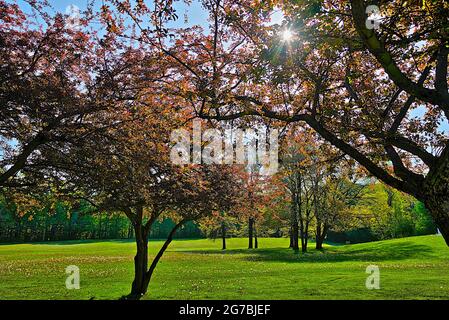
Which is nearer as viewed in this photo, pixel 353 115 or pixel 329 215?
pixel 353 115

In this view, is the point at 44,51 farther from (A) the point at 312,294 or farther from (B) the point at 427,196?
(A) the point at 312,294

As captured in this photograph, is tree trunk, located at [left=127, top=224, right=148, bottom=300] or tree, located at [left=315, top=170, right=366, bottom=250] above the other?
tree, located at [left=315, top=170, right=366, bottom=250]

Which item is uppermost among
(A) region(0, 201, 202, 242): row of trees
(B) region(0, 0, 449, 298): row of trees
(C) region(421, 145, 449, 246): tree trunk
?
(B) region(0, 0, 449, 298): row of trees

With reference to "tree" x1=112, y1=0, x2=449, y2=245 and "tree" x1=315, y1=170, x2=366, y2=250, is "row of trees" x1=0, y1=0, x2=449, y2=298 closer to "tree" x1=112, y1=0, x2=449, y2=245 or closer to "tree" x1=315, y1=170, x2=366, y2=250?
"tree" x1=112, y1=0, x2=449, y2=245

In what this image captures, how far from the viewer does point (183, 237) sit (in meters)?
103

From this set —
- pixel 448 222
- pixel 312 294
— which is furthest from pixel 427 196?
pixel 312 294

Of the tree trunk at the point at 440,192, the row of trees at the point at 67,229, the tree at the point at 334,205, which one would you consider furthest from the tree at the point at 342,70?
the row of trees at the point at 67,229

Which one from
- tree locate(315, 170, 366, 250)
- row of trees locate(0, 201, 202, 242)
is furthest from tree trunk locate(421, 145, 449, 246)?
row of trees locate(0, 201, 202, 242)

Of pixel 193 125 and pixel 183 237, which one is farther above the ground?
pixel 193 125

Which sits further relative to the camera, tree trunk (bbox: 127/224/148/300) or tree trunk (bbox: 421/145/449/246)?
tree trunk (bbox: 127/224/148/300)

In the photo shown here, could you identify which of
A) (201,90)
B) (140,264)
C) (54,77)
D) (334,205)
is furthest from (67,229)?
(201,90)

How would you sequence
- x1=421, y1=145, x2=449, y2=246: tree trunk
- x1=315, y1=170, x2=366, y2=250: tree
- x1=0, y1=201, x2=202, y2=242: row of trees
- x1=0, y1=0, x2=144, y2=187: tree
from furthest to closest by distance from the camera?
x1=0, y1=201, x2=202, y2=242: row of trees → x1=315, y1=170, x2=366, y2=250: tree → x1=0, y1=0, x2=144, y2=187: tree → x1=421, y1=145, x2=449, y2=246: tree trunk

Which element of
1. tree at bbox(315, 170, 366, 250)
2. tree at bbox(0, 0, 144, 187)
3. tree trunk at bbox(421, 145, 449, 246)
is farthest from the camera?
tree at bbox(315, 170, 366, 250)

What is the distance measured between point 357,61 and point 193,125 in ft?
14.4
